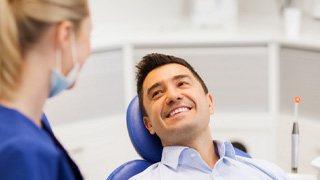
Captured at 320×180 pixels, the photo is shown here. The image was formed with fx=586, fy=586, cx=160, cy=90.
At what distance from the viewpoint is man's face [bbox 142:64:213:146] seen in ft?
6.20

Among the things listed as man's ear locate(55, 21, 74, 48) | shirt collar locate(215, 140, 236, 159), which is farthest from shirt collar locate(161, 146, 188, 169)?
man's ear locate(55, 21, 74, 48)

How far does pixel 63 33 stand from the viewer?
125 cm

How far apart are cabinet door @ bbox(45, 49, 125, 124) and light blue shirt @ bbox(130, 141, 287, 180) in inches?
47.4

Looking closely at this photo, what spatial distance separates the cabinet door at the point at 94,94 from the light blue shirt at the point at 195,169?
1204 millimetres

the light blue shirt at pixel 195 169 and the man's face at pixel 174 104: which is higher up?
the man's face at pixel 174 104

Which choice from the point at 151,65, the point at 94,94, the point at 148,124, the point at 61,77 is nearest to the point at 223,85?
the point at 94,94

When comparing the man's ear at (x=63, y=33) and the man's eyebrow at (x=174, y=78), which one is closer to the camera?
the man's ear at (x=63, y=33)

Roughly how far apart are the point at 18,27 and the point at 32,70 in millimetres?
95

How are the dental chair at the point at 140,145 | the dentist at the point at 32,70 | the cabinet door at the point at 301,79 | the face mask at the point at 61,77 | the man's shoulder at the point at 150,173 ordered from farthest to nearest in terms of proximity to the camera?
the cabinet door at the point at 301,79 → the dental chair at the point at 140,145 → the man's shoulder at the point at 150,173 → the face mask at the point at 61,77 → the dentist at the point at 32,70

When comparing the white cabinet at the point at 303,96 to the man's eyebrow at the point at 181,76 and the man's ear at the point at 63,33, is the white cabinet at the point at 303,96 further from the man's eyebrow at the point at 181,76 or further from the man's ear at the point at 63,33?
the man's ear at the point at 63,33

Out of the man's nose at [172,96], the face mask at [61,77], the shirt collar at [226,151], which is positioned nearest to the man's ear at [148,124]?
the man's nose at [172,96]

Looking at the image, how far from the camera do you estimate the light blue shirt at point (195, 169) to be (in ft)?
6.12

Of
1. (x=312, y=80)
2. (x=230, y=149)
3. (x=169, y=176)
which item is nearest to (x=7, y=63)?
(x=169, y=176)

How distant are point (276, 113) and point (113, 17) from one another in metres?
1.12
